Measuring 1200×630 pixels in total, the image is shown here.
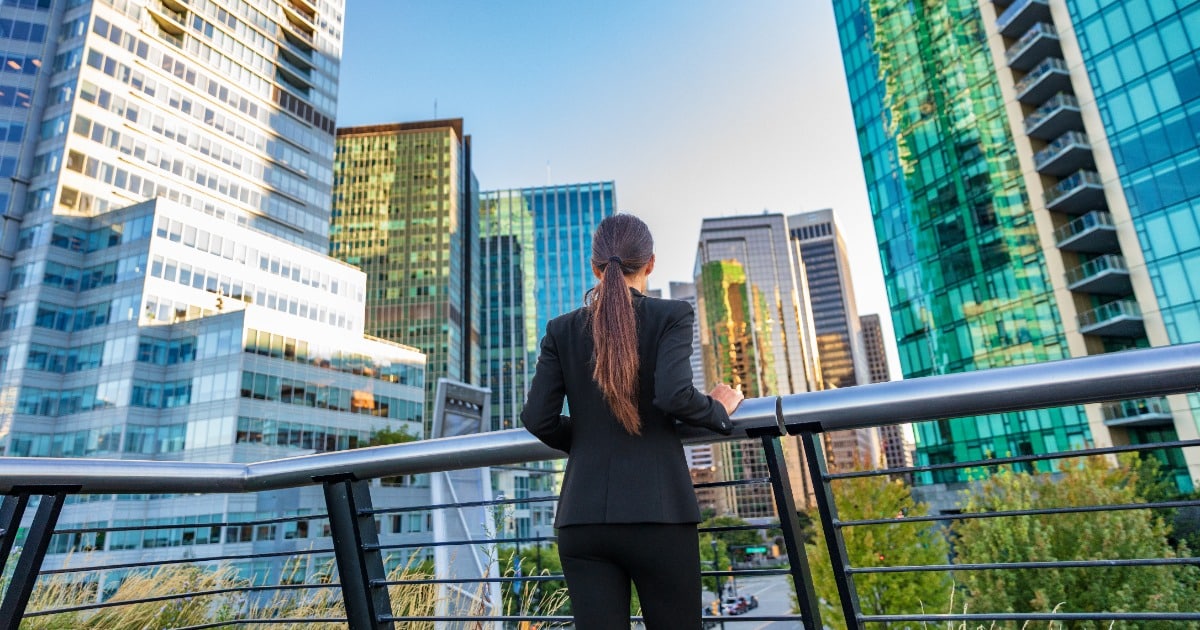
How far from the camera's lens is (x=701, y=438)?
6.59ft

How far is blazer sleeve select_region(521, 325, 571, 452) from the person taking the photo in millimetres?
2008

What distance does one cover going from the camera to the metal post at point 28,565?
79.3 inches

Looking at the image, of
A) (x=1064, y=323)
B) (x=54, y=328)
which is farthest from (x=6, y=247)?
(x=1064, y=323)

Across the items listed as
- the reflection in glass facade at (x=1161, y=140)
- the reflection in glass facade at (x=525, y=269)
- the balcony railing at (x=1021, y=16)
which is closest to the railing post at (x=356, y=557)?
the reflection in glass facade at (x=1161, y=140)

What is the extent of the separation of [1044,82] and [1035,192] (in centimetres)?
566

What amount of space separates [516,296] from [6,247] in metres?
78.3

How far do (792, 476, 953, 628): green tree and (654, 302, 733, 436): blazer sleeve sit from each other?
15.8 metres

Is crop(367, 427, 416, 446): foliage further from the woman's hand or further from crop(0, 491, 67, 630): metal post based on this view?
the woman's hand

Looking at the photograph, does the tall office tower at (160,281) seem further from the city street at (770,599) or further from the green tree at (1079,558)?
the green tree at (1079,558)

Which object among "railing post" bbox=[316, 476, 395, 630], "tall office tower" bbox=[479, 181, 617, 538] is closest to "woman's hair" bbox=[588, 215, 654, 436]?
"railing post" bbox=[316, 476, 395, 630]

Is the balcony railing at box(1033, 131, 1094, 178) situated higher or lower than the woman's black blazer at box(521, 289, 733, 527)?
higher

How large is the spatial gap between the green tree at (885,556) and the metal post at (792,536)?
15442mm

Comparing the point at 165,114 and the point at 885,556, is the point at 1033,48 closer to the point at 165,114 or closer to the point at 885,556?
the point at 885,556

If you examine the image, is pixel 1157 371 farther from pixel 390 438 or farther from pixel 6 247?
pixel 6 247
